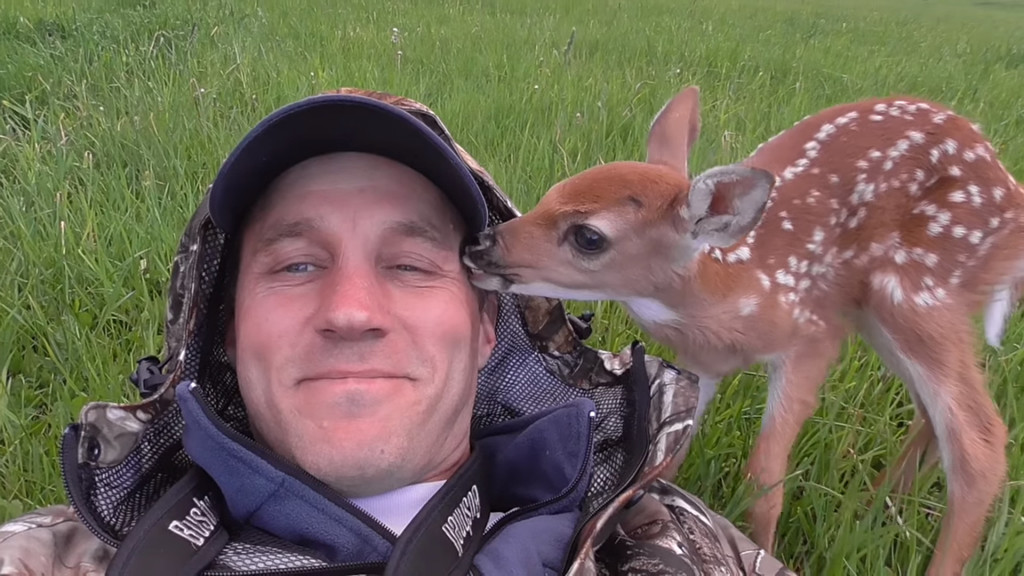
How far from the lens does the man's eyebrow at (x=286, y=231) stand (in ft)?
5.32

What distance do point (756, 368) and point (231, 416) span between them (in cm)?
160

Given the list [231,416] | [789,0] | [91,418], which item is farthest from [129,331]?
[789,0]

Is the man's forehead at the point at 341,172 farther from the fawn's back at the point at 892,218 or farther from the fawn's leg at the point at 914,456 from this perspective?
the fawn's leg at the point at 914,456

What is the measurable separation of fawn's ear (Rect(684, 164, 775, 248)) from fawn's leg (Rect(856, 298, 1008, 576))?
0.54 meters

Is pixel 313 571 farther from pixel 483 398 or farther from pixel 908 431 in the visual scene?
pixel 908 431

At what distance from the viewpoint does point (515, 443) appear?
68.6 inches

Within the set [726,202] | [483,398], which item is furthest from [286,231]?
[726,202]

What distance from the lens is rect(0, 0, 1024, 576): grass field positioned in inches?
79.4

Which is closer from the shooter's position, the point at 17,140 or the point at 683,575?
the point at 683,575

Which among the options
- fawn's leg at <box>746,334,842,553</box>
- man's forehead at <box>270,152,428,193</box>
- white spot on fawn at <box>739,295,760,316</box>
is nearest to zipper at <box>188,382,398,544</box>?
man's forehead at <box>270,152,428,193</box>

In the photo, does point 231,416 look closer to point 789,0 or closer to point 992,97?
point 992,97

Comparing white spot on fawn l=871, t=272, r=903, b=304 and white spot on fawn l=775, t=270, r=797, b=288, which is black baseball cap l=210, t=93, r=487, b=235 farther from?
white spot on fawn l=871, t=272, r=903, b=304

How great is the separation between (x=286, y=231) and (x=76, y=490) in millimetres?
599

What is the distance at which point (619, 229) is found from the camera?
2.12 metres
